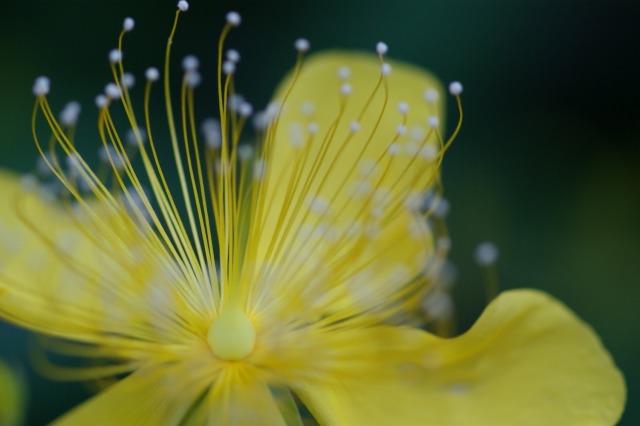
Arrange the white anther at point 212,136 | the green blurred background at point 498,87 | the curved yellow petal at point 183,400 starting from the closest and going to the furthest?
the curved yellow petal at point 183,400
the white anther at point 212,136
the green blurred background at point 498,87

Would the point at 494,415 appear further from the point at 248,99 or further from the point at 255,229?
the point at 248,99

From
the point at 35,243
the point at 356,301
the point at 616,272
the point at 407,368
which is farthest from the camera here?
the point at 616,272

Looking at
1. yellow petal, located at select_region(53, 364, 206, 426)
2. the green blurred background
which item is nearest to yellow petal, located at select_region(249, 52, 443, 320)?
yellow petal, located at select_region(53, 364, 206, 426)

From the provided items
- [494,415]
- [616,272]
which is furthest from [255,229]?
[616,272]

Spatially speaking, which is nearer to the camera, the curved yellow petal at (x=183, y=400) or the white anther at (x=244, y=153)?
the curved yellow petal at (x=183, y=400)

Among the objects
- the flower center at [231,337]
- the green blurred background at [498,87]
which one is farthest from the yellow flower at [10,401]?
the green blurred background at [498,87]

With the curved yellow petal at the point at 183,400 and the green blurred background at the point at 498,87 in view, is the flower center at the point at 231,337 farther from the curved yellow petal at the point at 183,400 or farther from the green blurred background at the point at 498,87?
the green blurred background at the point at 498,87
